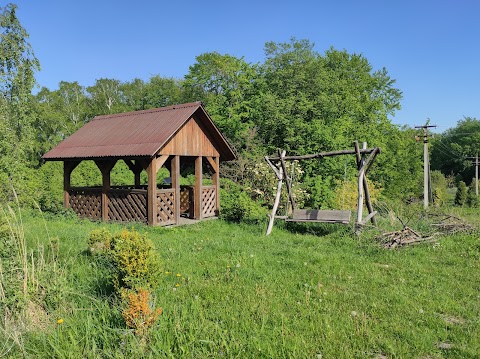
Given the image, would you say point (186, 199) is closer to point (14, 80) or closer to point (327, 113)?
point (14, 80)

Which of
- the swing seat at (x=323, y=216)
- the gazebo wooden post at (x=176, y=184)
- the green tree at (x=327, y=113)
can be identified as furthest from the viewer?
the green tree at (x=327, y=113)

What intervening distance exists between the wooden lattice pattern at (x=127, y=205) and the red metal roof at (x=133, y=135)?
134 centimetres

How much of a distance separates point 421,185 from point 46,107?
3548 cm

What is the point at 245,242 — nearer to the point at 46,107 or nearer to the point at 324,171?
the point at 324,171

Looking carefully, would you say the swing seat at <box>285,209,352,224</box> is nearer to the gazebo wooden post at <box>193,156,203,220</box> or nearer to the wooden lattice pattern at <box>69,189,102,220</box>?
the gazebo wooden post at <box>193,156,203,220</box>

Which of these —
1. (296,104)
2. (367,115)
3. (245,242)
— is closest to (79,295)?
(245,242)

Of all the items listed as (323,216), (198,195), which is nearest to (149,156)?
(198,195)

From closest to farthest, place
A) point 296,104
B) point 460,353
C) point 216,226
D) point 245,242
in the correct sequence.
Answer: point 460,353
point 245,242
point 216,226
point 296,104

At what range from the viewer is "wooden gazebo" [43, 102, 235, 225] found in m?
11.4

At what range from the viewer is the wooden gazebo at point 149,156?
11.4m

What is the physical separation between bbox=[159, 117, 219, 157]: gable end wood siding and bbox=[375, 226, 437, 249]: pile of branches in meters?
6.77

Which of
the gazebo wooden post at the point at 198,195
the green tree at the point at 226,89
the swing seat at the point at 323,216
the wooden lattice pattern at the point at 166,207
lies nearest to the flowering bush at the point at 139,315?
the swing seat at the point at 323,216

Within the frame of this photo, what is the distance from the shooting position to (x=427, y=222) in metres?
9.54

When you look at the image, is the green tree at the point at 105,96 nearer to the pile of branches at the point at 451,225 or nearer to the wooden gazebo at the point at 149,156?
the wooden gazebo at the point at 149,156
